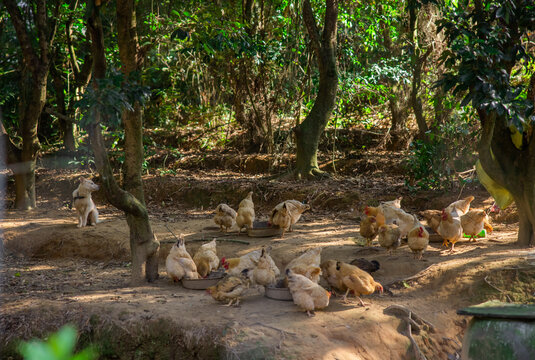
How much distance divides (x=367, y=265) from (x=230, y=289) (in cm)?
210

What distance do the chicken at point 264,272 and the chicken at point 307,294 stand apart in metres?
0.77

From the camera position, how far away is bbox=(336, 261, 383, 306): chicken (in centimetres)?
633

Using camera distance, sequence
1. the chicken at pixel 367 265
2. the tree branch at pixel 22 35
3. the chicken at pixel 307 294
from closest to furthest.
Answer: the chicken at pixel 307 294 < the chicken at pixel 367 265 < the tree branch at pixel 22 35

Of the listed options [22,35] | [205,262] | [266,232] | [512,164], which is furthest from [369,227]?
[22,35]

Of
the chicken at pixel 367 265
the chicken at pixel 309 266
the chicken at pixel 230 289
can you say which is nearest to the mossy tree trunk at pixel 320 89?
the chicken at pixel 367 265

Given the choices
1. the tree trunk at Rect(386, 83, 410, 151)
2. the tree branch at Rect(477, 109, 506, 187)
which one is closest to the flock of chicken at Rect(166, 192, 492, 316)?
the tree branch at Rect(477, 109, 506, 187)

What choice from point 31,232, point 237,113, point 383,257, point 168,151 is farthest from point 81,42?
point 383,257

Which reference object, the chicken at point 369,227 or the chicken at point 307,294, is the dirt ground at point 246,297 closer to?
the chicken at point 307,294

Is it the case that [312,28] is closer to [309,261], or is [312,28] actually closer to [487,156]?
[487,156]

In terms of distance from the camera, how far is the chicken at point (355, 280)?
20.8 feet

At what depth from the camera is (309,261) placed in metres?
6.88

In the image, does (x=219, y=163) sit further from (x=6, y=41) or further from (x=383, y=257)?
(x=383, y=257)

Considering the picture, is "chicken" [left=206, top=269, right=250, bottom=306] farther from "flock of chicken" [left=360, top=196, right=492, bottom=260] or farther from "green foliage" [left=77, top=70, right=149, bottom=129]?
"flock of chicken" [left=360, top=196, right=492, bottom=260]

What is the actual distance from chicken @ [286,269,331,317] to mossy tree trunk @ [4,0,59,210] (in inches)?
361
